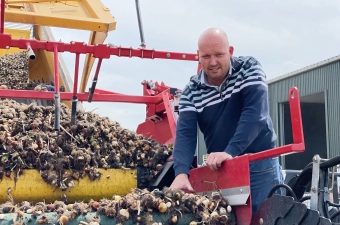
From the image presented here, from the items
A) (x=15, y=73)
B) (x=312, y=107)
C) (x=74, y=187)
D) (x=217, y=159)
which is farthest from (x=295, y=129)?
(x=312, y=107)

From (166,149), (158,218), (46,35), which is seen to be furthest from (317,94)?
(158,218)

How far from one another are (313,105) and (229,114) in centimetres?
1710

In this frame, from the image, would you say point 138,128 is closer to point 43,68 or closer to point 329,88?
point 43,68

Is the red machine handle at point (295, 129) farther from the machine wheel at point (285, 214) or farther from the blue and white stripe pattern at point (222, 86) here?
the blue and white stripe pattern at point (222, 86)

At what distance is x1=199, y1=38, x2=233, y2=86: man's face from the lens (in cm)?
247

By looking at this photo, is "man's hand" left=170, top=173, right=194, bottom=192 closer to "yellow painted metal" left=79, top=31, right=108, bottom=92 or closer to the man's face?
the man's face

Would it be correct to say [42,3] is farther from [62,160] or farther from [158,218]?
[158,218]

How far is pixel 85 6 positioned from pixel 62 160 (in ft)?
6.73

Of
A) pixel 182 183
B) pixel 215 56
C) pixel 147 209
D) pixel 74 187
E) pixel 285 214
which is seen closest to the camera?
pixel 285 214

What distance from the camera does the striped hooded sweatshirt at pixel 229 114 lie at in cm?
239

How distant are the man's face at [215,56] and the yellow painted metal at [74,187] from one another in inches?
33.2

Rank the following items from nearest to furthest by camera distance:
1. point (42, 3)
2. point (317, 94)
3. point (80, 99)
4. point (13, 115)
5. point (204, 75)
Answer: point (204, 75) < point (13, 115) < point (80, 99) < point (42, 3) < point (317, 94)

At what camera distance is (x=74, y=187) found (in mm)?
2750

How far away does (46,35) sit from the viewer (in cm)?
501
